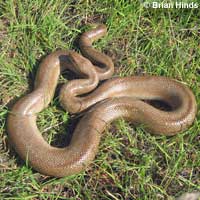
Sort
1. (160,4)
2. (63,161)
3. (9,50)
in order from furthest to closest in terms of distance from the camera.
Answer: (160,4) → (9,50) → (63,161)

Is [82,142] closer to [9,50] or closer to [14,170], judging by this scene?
[14,170]

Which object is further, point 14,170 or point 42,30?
point 42,30

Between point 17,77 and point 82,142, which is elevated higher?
point 17,77

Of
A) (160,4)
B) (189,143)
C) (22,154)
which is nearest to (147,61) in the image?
(160,4)

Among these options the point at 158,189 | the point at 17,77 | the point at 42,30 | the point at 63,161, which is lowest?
the point at 158,189
